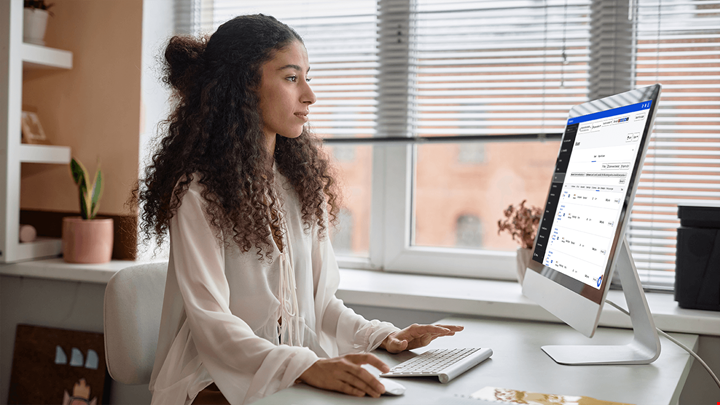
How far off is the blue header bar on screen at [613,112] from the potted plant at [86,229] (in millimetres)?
1650

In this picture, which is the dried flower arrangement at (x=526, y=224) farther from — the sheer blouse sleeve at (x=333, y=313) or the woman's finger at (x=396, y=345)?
the woman's finger at (x=396, y=345)

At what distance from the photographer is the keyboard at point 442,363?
1.03 meters

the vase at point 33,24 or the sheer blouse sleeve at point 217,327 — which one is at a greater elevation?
the vase at point 33,24

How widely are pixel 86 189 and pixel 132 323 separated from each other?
992mm

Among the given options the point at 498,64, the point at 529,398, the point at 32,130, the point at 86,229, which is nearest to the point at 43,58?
the point at 32,130

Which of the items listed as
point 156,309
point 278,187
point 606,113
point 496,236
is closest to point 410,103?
point 496,236

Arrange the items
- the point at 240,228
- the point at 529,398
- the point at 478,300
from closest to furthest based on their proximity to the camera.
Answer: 1. the point at 529,398
2. the point at 240,228
3. the point at 478,300

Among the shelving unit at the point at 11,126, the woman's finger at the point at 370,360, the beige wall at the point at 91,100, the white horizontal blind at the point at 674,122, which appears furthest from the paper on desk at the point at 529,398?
the shelving unit at the point at 11,126

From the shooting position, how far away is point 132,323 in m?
1.37

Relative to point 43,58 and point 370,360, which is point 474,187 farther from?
point 43,58

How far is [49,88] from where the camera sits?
2.43 metres

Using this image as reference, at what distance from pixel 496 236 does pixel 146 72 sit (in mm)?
Answer: 1413

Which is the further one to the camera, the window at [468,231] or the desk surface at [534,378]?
the window at [468,231]

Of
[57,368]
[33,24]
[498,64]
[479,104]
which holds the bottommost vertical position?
[57,368]
